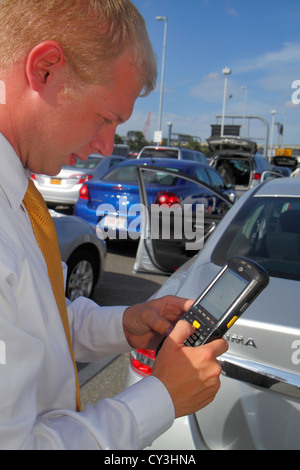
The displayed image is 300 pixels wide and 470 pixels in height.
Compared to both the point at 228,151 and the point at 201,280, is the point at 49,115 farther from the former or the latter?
the point at 228,151

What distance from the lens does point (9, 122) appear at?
89 centimetres

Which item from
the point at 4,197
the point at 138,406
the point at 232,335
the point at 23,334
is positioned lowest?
the point at 232,335

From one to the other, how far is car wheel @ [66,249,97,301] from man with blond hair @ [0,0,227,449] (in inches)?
124

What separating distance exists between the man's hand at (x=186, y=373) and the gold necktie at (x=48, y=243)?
0.24 meters

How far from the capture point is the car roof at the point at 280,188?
260cm

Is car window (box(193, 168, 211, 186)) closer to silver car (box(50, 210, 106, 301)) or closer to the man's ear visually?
silver car (box(50, 210, 106, 301))

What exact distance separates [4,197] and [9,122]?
164mm

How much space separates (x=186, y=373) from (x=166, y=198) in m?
4.81

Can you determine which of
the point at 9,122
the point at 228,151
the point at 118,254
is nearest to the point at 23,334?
the point at 9,122

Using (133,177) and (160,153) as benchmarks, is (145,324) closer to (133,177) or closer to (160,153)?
(133,177)

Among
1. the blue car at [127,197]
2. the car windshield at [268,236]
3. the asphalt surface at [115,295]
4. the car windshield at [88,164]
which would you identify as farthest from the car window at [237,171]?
the car windshield at [268,236]

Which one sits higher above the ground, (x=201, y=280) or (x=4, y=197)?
(x=4, y=197)
